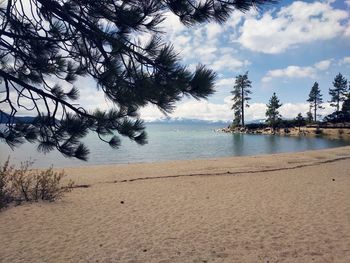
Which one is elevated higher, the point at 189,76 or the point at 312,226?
the point at 189,76

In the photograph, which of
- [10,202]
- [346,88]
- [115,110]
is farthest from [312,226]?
[346,88]

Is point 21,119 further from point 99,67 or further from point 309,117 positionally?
point 309,117

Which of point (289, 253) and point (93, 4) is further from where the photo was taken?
point (289, 253)

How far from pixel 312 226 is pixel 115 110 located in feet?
20.1

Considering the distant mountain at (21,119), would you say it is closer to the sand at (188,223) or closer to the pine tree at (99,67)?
the pine tree at (99,67)

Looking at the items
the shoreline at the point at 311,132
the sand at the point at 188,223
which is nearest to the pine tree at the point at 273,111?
the shoreline at the point at 311,132

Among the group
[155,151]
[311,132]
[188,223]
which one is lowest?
[188,223]

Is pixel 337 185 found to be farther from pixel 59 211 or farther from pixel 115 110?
pixel 115 110

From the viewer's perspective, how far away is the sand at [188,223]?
692 centimetres

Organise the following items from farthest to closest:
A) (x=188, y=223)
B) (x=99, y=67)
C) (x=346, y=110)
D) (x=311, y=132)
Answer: (x=346, y=110) < (x=311, y=132) < (x=188, y=223) < (x=99, y=67)

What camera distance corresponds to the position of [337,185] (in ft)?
47.7

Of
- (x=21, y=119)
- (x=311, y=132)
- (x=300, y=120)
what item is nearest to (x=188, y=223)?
(x=21, y=119)

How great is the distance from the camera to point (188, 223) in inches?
359

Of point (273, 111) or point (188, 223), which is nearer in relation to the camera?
point (188, 223)
